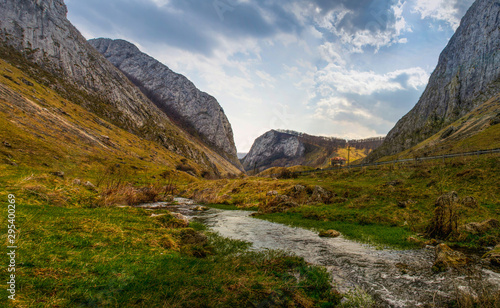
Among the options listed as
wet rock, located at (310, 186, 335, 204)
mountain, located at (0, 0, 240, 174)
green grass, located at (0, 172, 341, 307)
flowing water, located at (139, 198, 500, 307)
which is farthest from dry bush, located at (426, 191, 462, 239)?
mountain, located at (0, 0, 240, 174)

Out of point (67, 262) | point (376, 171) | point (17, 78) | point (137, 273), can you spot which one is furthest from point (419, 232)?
point (17, 78)

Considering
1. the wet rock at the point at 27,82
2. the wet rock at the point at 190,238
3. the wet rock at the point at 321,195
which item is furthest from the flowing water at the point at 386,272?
the wet rock at the point at 27,82

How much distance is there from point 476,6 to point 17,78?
25488cm

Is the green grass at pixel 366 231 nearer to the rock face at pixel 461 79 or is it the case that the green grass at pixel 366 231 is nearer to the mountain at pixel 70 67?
the rock face at pixel 461 79

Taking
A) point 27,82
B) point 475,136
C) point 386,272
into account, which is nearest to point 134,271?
point 386,272

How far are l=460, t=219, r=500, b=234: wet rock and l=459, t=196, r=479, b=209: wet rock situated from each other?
16.6ft

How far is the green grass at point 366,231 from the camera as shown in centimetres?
1622

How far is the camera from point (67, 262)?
24.2 feet

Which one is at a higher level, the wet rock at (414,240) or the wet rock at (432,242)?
the wet rock at (432,242)

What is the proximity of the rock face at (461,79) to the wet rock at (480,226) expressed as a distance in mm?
135059

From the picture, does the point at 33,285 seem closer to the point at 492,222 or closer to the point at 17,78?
the point at 492,222

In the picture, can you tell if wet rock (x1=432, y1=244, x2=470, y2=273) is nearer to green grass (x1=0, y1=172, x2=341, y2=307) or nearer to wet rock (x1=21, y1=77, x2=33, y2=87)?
green grass (x1=0, y1=172, x2=341, y2=307)

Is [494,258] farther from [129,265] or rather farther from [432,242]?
[129,265]

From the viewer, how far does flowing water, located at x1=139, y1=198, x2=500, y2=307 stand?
8461 mm
